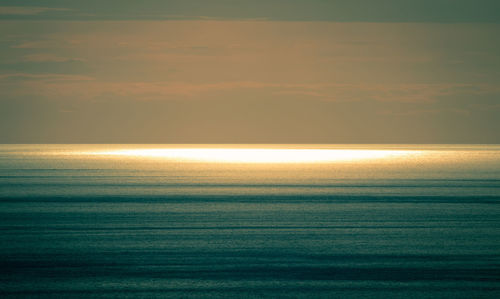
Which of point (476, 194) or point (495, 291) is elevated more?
point (476, 194)

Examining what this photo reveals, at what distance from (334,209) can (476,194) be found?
18213 mm

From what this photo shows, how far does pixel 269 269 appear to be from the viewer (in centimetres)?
2434

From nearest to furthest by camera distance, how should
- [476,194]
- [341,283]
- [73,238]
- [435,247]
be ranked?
[341,283], [435,247], [73,238], [476,194]

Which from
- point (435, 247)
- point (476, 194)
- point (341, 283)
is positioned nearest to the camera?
point (341, 283)

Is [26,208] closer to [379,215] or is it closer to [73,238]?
[73,238]

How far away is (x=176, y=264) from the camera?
25125mm

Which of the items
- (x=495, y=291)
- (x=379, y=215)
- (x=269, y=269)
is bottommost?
(x=495, y=291)

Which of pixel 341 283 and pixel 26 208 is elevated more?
pixel 26 208

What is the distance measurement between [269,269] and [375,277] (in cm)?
331

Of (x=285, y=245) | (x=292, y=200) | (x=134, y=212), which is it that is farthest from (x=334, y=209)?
(x=285, y=245)

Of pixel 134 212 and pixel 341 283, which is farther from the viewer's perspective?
pixel 134 212

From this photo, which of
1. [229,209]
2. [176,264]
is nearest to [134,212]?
[229,209]

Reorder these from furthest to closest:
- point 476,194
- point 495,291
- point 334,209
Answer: point 476,194 → point 334,209 → point 495,291

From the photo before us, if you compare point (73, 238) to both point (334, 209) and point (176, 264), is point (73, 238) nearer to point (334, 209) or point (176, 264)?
point (176, 264)
